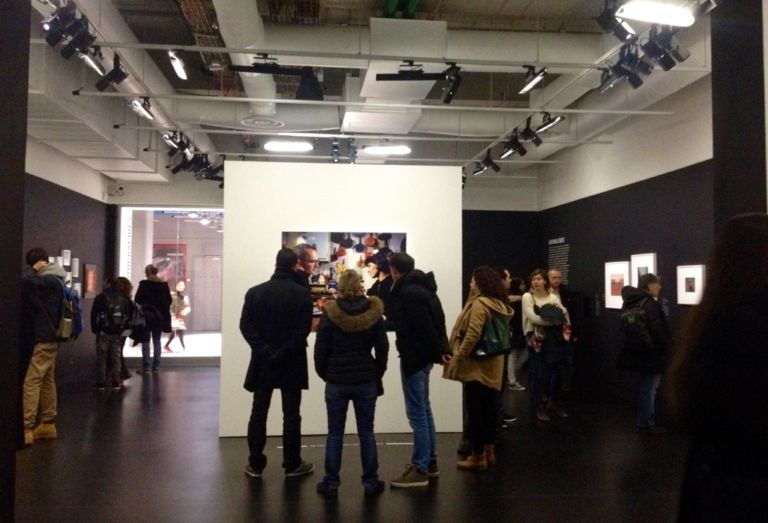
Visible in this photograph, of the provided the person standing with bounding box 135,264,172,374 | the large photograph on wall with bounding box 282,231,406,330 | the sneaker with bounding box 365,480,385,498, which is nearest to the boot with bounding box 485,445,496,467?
the sneaker with bounding box 365,480,385,498

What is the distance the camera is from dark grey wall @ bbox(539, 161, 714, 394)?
23.1 feet

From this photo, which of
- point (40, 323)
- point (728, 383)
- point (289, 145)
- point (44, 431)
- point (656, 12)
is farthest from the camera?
point (289, 145)

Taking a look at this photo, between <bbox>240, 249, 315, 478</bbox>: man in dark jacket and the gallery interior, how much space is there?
440 mm

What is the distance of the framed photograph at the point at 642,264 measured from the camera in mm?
7754

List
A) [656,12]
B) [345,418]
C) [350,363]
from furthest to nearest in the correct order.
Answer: [656,12]
[345,418]
[350,363]

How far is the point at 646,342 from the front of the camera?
6.36 meters

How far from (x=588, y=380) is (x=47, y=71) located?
7718 mm

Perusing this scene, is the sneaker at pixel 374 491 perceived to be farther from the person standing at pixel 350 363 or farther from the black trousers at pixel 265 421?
the black trousers at pixel 265 421

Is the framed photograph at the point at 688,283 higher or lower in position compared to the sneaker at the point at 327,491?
higher

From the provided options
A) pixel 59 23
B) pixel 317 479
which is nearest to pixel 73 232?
pixel 59 23

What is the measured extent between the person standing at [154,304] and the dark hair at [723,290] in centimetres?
1002

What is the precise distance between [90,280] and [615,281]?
8130mm

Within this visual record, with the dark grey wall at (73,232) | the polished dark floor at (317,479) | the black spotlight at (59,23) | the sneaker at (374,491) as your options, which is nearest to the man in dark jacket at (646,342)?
the polished dark floor at (317,479)

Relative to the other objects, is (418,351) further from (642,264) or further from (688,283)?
(642,264)
